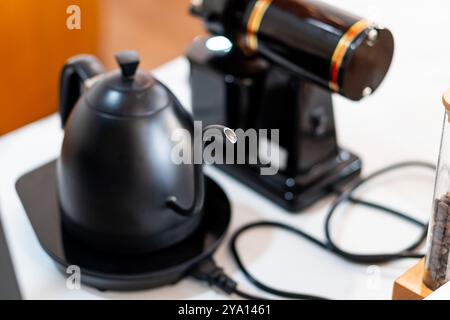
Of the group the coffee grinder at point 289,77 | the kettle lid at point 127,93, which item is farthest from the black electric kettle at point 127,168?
the coffee grinder at point 289,77

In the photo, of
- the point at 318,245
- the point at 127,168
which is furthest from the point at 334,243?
the point at 127,168

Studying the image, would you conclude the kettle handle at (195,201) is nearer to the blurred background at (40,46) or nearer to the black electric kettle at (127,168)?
the black electric kettle at (127,168)

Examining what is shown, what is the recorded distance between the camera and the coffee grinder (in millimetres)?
694

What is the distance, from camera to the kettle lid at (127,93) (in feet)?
2.12

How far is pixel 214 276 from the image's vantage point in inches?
27.0

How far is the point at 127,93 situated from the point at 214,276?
20 centimetres

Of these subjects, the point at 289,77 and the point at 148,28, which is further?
the point at 148,28

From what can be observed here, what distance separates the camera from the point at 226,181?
849 millimetres

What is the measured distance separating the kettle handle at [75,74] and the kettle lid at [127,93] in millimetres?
72

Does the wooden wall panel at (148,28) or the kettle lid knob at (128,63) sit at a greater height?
the kettle lid knob at (128,63)

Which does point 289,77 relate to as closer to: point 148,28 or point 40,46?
point 40,46

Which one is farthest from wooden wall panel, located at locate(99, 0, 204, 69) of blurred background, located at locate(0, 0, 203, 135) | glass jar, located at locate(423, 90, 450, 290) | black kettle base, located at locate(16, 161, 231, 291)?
glass jar, located at locate(423, 90, 450, 290)
